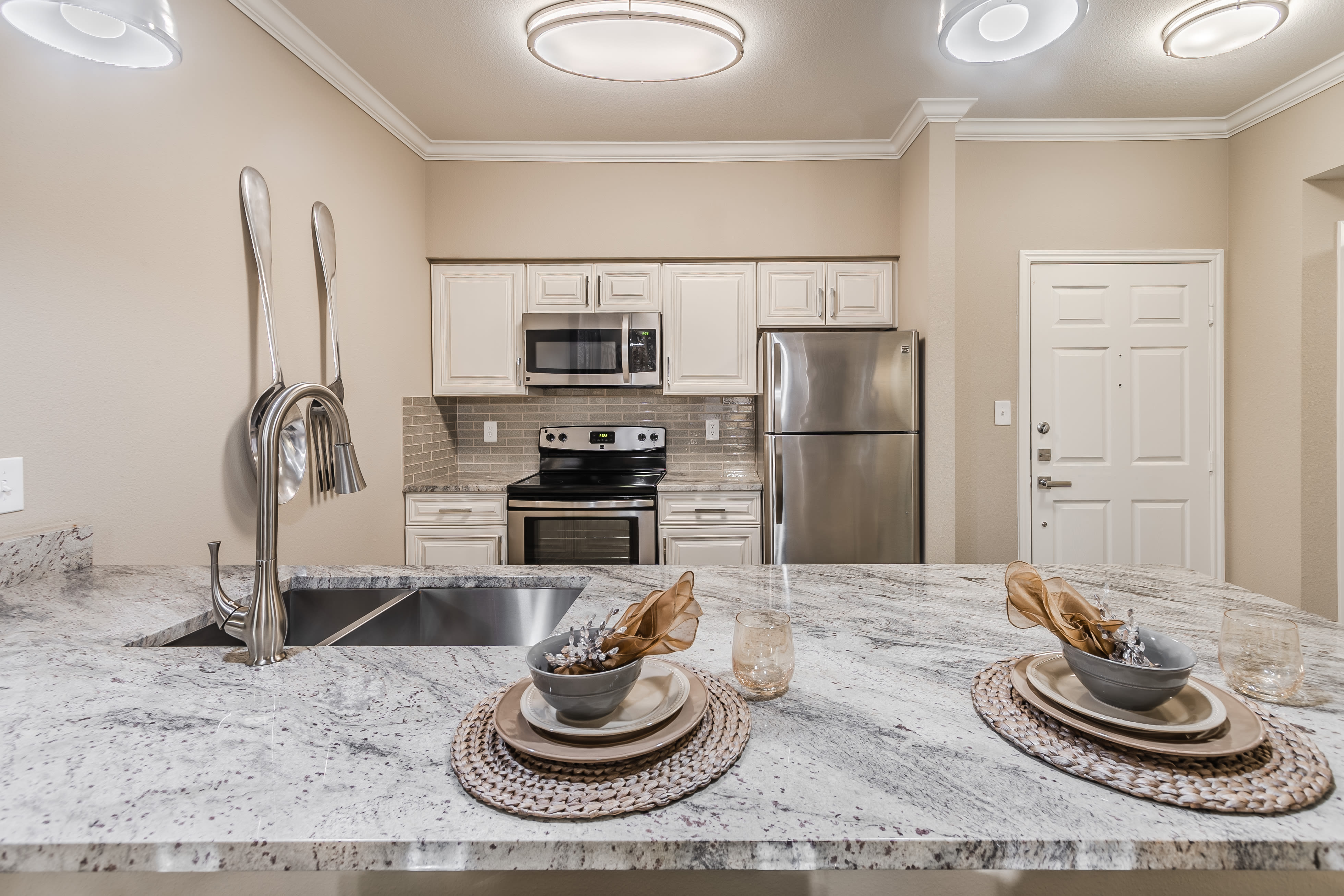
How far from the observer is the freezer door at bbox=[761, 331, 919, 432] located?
2.99 metres

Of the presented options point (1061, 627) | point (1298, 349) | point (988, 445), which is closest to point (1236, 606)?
point (1061, 627)

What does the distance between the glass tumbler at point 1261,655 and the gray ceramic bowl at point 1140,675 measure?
15cm

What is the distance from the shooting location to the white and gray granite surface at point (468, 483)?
10.4 ft

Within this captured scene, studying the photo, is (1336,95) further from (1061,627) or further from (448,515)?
(448,515)

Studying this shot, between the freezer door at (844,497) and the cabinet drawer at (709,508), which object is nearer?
the freezer door at (844,497)

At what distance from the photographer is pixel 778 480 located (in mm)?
3021

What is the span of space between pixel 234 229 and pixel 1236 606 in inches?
109

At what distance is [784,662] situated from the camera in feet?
2.88

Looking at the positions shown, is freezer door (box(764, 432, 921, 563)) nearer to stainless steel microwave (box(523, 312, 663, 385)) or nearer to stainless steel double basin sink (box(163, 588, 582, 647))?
stainless steel microwave (box(523, 312, 663, 385))

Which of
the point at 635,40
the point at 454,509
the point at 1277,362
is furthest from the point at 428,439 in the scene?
the point at 1277,362

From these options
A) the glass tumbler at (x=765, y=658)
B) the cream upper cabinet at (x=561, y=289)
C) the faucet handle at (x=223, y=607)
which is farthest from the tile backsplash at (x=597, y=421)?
the glass tumbler at (x=765, y=658)

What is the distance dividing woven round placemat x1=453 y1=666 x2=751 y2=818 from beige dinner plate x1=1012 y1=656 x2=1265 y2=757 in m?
0.37

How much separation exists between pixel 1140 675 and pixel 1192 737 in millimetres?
76

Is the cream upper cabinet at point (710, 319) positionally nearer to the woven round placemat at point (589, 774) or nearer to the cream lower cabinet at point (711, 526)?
the cream lower cabinet at point (711, 526)
